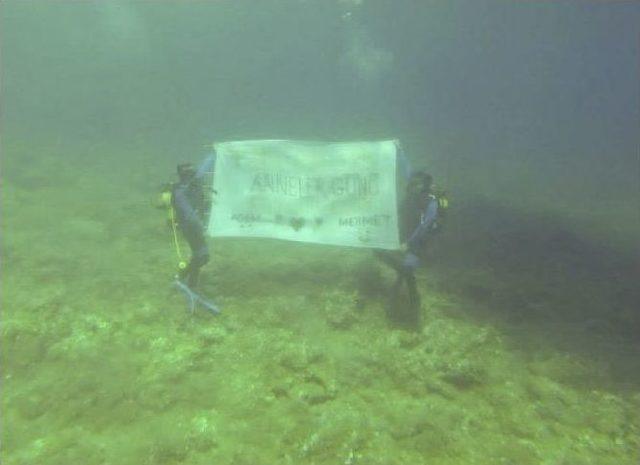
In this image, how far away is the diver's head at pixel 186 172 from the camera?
6184mm

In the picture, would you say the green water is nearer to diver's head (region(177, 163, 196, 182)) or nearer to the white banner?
the white banner

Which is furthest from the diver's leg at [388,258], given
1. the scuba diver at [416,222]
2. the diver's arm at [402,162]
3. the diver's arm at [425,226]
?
the diver's arm at [402,162]

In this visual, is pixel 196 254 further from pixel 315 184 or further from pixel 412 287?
pixel 412 287

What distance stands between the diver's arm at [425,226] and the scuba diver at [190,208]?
2.98m

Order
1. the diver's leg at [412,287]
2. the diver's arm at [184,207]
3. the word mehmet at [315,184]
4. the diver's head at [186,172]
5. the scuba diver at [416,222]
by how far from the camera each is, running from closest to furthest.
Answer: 1. the diver's arm at [184,207]
2. the diver's head at [186,172]
3. the scuba diver at [416,222]
4. the diver's leg at [412,287]
5. the word mehmet at [315,184]

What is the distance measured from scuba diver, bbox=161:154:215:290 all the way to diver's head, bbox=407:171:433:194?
2902 millimetres

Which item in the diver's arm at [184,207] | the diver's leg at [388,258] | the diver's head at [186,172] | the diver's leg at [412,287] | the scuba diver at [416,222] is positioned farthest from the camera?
the diver's leg at [388,258]

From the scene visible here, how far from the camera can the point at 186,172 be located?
20.3ft

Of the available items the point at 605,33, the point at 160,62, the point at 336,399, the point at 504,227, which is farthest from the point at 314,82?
the point at 336,399

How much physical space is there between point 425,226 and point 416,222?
1.38 feet

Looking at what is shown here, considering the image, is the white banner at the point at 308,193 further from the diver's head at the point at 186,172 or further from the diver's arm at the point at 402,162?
the diver's head at the point at 186,172

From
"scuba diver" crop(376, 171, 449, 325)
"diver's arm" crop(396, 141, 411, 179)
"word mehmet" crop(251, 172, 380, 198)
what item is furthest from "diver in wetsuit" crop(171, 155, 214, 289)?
"scuba diver" crop(376, 171, 449, 325)

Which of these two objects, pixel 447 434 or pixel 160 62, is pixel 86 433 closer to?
pixel 447 434

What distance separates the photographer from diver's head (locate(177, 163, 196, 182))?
618 centimetres
